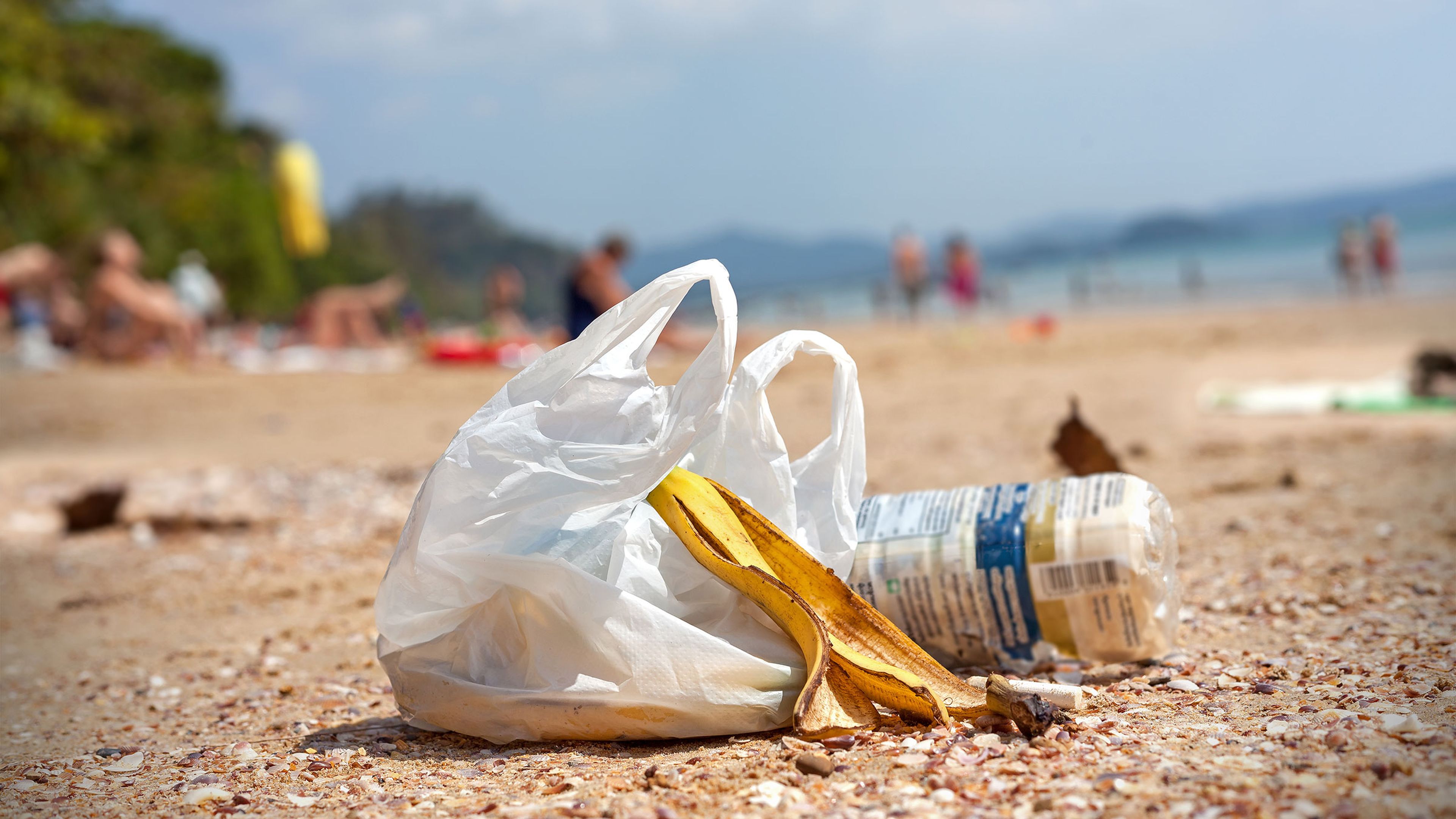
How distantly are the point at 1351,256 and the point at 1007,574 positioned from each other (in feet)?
66.4

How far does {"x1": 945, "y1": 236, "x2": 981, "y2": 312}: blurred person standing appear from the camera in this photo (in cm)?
1648

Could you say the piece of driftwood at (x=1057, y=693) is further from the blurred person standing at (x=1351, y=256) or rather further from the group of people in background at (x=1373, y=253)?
the blurred person standing at (x=1351, y=256)

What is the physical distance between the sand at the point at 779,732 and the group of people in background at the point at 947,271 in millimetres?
8326

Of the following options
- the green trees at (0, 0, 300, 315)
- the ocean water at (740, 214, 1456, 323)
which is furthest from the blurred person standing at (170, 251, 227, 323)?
the ocean water at (740, 214, 1456, 323)

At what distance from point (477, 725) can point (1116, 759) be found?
3.91 ft

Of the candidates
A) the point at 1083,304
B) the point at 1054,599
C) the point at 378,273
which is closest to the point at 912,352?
the point at 1054,599

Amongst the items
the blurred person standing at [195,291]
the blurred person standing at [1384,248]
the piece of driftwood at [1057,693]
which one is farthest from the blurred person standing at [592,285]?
the blurred person standing at [1384,248]

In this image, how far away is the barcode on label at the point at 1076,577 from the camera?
7.46 ft

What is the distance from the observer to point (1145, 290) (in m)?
30.3

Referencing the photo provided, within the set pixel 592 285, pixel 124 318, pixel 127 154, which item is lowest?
pixel 592 285

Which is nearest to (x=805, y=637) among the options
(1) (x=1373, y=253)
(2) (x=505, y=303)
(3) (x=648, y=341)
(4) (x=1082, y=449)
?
(3) (x=648, y=341)

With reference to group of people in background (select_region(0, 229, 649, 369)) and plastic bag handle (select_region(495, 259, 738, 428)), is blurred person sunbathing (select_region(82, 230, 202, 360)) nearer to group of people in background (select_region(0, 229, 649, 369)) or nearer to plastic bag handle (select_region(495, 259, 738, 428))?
group of people in background (select_region(0, 229, 649, 369))

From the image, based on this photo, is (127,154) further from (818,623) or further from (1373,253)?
(818,623)

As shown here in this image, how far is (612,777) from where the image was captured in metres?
1.97
